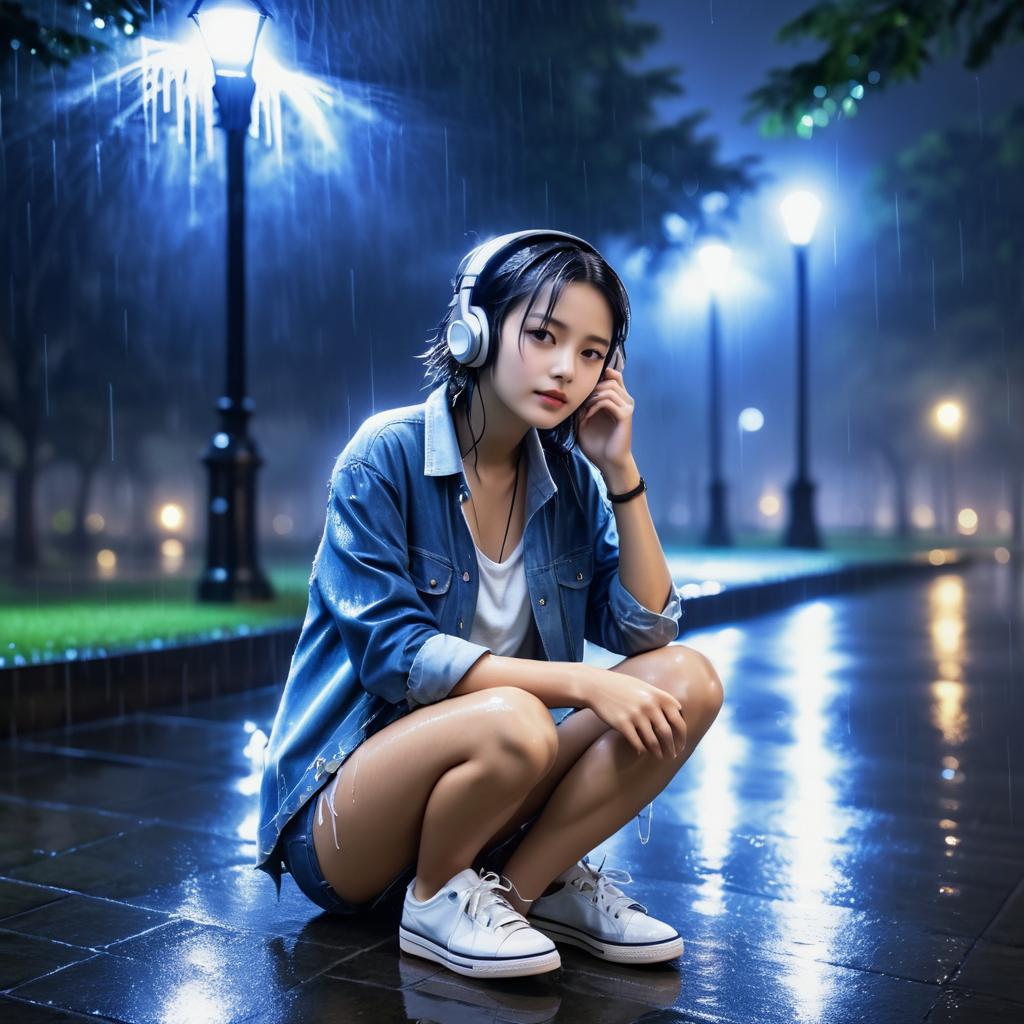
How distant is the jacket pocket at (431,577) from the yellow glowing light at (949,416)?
107ft

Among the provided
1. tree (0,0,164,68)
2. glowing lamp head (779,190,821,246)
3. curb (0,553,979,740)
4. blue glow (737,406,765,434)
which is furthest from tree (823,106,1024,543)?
curb (0,553,979,740)

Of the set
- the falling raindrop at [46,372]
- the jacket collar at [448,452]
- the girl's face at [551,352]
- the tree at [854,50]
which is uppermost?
the tree at [854,50]

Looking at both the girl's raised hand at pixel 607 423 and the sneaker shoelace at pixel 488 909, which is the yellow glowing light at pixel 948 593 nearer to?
the girl's raised hand at pixel 607 423

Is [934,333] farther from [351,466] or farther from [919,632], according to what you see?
[351,466]

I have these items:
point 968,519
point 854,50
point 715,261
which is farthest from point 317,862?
point 968,519

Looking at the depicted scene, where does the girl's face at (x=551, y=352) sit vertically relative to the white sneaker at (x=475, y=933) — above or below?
above

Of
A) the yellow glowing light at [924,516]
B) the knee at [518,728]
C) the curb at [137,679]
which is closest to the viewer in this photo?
the knee at [518,728]

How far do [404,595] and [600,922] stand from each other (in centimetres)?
84

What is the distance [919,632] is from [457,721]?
802cm

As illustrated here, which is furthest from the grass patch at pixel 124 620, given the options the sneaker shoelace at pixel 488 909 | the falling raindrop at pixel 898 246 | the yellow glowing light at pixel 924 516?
the yellow glowing light at pixel 924 516

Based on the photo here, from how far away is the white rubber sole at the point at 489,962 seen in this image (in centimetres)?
246

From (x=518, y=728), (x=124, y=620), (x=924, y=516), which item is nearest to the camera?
(x=518, y=728)

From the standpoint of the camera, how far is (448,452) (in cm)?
266

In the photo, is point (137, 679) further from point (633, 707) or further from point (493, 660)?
point (633, 707)
